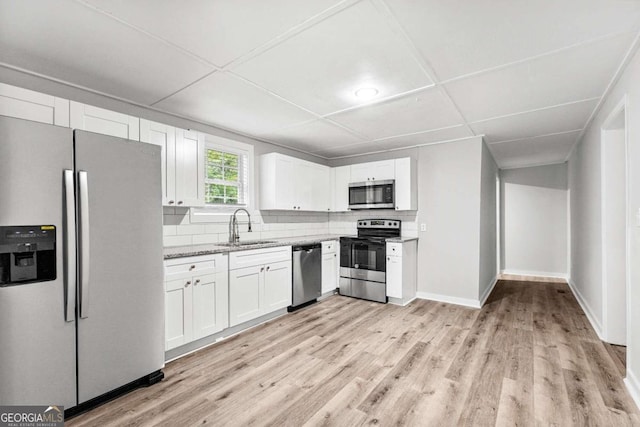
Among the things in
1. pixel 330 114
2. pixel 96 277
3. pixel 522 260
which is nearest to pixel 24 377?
pixel 96 277

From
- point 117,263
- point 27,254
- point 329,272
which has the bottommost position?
point 329,272

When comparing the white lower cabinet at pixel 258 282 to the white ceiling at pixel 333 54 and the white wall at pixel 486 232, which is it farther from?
the white wall at pixel 486 232

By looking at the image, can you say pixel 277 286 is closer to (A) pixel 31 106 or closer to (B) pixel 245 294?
(B) pixel 245 294

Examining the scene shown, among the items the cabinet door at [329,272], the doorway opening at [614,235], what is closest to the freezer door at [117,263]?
the cabinet door at [329,272]

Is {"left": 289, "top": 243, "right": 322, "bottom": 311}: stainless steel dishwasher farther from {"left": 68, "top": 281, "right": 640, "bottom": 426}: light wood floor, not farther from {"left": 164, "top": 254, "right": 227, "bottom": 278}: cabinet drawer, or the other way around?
{"left": 164, "top": 254, "right": 227, "bottom": 278}: cabinet drawer

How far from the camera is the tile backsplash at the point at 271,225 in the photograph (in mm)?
3271

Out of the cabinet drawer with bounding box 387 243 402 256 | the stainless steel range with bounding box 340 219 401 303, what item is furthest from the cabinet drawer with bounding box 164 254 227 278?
the cabinet drawer with bounding box 387 243 402 256

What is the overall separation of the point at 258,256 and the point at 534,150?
15.6 feet

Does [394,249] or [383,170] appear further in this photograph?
[383,170]

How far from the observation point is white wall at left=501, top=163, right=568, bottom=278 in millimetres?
6113

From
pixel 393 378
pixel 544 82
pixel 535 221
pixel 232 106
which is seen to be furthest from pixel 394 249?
pixel 535 221

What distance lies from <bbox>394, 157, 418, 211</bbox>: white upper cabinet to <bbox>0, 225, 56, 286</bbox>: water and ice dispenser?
3926 millimetres

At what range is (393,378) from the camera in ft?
7.68

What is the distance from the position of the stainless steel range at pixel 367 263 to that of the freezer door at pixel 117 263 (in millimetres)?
2849
